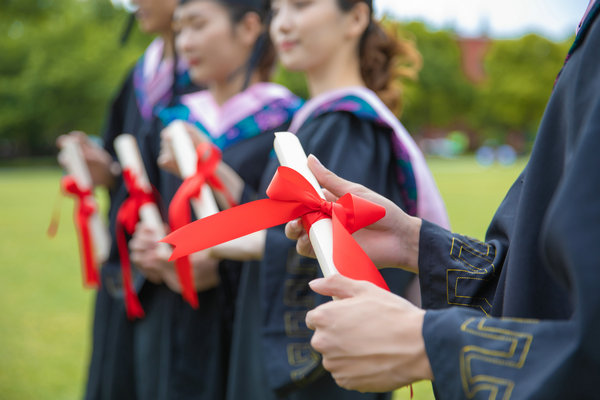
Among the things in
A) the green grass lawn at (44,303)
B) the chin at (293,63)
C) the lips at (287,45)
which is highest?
the lips at (287,45)

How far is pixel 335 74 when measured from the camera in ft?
6.17

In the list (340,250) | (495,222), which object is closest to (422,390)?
(495,222)

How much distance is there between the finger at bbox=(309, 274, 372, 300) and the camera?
804mm

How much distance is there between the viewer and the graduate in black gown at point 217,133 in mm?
2115

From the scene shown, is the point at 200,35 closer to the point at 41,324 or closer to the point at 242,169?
the point at 242,169

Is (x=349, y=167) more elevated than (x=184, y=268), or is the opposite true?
(x=349, y=167)

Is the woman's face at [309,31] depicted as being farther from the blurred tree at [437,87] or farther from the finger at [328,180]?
the blurred tree at [437,87]

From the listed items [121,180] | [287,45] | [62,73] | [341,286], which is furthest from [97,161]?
[62,73]

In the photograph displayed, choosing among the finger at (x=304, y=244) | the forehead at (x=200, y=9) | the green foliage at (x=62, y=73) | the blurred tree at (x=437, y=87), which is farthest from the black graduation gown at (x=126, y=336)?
the blurred tree at (x=437, y=87)

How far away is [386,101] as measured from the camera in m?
2.07

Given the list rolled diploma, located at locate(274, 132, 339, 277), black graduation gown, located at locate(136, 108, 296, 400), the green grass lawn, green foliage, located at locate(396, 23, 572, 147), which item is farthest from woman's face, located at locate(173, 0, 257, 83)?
green foliage, located at locate(396, 23, 572, 147)

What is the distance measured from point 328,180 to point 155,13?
6.32 feet

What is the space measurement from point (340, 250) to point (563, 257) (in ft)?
1.05

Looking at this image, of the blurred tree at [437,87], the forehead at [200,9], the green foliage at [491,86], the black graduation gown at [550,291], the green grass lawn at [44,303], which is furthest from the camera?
the green foliage at [491,86]
